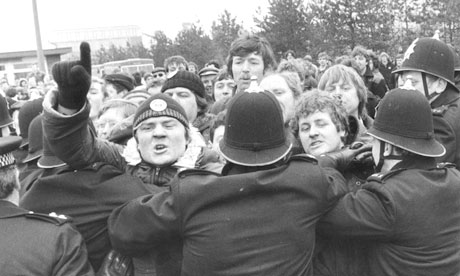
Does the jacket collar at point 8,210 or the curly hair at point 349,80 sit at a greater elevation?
the curly hair at point 349,80

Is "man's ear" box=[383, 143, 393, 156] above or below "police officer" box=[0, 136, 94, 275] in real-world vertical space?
above

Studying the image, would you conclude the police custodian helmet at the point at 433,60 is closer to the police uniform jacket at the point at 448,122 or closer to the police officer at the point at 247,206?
the police uniform jacket at the point at 448,122

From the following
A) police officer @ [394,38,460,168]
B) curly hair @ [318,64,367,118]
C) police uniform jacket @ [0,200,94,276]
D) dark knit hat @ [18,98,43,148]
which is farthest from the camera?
dark knit hat @ [18,98,43,148]

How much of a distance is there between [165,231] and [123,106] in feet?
8.64

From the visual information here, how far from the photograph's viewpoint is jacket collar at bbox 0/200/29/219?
2428 millimetres

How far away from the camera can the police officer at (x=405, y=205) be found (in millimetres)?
2598

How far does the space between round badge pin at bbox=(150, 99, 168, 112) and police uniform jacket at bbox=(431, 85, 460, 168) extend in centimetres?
190

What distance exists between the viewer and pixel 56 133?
264 cm

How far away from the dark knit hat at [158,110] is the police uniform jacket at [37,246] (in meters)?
0.93

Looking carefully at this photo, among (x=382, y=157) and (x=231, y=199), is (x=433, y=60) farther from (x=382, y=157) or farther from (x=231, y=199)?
(x=231, y=199)

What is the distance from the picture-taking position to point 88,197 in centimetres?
284

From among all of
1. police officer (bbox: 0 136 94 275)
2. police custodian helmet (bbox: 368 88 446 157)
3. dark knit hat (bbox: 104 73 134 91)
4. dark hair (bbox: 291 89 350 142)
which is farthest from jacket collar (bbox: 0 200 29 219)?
dark knit hat (bbox: 104 73 134 91)

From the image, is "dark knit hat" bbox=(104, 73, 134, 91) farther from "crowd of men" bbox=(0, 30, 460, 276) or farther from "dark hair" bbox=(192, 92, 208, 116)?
"crowd of men" bbox=(0, 30, 460, 276)

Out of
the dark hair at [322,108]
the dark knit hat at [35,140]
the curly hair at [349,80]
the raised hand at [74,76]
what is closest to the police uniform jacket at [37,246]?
the raised hand at [74,76]
